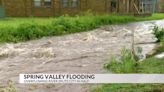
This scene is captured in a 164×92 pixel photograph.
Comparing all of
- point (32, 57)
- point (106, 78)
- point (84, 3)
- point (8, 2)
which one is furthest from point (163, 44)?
point (84, 3)

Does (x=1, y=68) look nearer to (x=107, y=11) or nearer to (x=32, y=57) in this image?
(x=32, y=57)

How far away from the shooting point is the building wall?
43.3 meters

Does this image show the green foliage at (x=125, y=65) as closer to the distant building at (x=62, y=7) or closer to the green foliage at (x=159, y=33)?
the green foliage at (x=159, y=33)

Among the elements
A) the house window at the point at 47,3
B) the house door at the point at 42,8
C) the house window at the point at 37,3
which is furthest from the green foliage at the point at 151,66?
the house window at the point at 47,3

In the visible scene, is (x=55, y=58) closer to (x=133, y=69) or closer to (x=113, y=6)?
(x=133, y=69)

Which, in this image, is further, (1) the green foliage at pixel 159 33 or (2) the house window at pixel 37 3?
(2) the house window at pixel 37 3

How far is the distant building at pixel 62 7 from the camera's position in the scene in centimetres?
4350

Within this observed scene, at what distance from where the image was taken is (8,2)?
141 feet

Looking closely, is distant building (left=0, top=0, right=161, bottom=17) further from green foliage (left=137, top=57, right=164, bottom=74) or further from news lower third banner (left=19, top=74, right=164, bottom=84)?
news lower third banner (left=19, top=74, right=164, bottom=84)

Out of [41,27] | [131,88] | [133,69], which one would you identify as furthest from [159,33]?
[131,88]

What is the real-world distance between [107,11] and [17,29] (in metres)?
26.6

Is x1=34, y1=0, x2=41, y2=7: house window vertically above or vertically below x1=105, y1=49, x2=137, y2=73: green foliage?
below

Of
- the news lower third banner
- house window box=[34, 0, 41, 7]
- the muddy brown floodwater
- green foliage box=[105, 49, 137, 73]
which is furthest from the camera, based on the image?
house window box=[34, 0, 41, 7]

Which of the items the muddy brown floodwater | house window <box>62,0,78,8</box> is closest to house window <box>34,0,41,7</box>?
house window <box>62,0,78,8</box>
